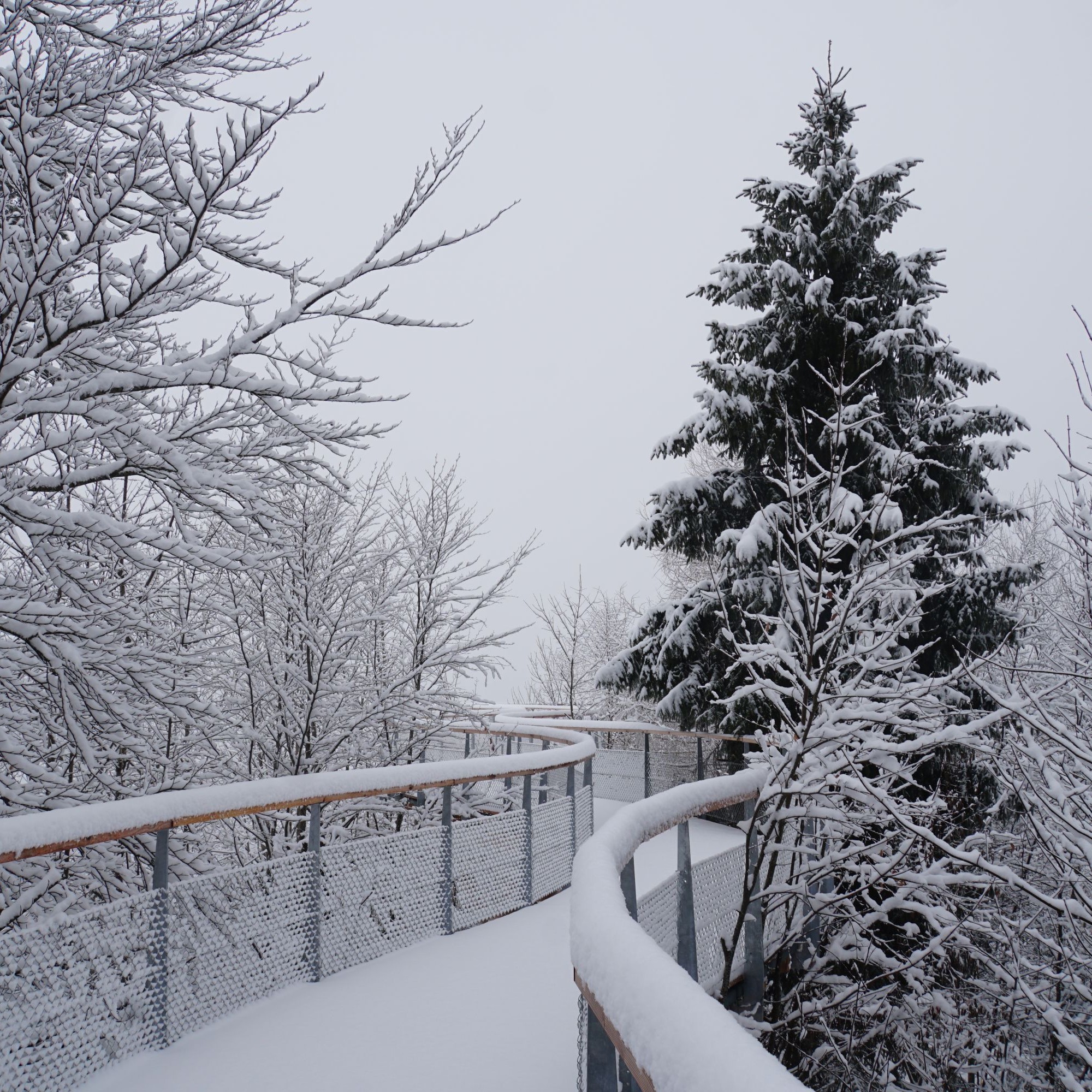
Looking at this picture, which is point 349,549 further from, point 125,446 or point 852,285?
point 852,285

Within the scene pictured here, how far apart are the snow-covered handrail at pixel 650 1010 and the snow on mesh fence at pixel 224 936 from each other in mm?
2306

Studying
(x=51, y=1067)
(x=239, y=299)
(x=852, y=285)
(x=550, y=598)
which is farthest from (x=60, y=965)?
(x=550, y=598)

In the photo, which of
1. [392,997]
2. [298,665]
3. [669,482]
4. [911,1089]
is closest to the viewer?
[392,997]

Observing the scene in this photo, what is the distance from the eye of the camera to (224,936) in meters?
4.47

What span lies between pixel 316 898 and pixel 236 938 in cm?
60

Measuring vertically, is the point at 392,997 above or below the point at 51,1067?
below

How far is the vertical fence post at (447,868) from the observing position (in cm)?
606

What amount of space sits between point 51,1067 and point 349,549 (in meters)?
8.42

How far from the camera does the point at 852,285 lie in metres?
13.5

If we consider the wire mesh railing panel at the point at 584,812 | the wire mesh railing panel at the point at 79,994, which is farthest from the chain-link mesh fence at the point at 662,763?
the wire mesh railing panel at the point at 79,994

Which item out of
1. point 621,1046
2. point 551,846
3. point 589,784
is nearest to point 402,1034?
point 621,1046

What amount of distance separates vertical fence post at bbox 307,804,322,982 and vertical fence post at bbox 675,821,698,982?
2.13m

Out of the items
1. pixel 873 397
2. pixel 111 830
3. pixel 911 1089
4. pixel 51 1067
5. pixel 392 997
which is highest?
pixel 873 397

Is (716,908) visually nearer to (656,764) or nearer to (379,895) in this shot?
(379,895)
